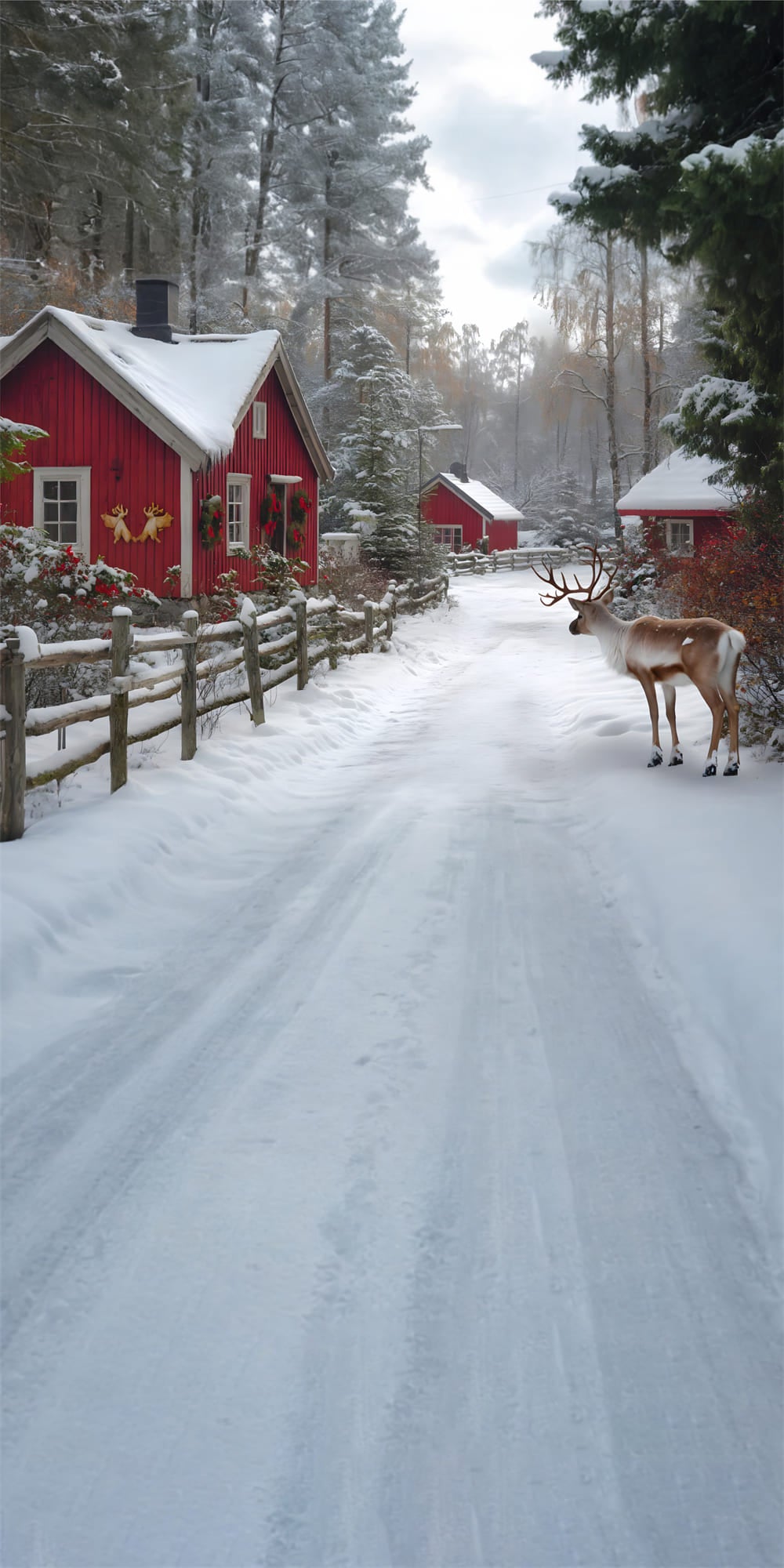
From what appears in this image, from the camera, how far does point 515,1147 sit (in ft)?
12.4

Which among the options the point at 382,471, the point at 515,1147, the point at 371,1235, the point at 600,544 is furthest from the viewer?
the point at 600,544

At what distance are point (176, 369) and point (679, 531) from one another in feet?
42.6

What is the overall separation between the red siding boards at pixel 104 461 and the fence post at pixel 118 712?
35.9 feet

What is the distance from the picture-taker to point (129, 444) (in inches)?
736

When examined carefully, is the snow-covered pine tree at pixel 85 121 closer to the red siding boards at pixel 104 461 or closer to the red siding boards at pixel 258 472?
the red siding boards at pixel 258 472

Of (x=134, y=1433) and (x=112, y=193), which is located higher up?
(x=112, y=193)

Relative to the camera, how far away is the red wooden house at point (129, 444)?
18.0 m

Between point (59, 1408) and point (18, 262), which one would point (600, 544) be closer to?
point (18, 262)

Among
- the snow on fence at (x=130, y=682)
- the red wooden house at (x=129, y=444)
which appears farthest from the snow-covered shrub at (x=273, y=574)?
the snow on fence at (x=130, y=682)

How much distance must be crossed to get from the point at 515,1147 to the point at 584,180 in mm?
8347

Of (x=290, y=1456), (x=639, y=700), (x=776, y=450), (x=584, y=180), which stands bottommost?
(x=290, y=1456)

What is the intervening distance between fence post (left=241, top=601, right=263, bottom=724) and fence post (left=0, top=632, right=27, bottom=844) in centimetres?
445

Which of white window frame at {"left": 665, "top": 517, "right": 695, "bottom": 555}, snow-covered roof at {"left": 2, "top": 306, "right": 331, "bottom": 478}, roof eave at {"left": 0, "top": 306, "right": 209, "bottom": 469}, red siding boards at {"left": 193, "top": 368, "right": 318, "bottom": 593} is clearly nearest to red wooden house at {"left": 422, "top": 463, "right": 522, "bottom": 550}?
white window frame at {"left": 665, "top": 517, "right": 695, "bottom": 555}

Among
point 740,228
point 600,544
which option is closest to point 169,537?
point 740,228
